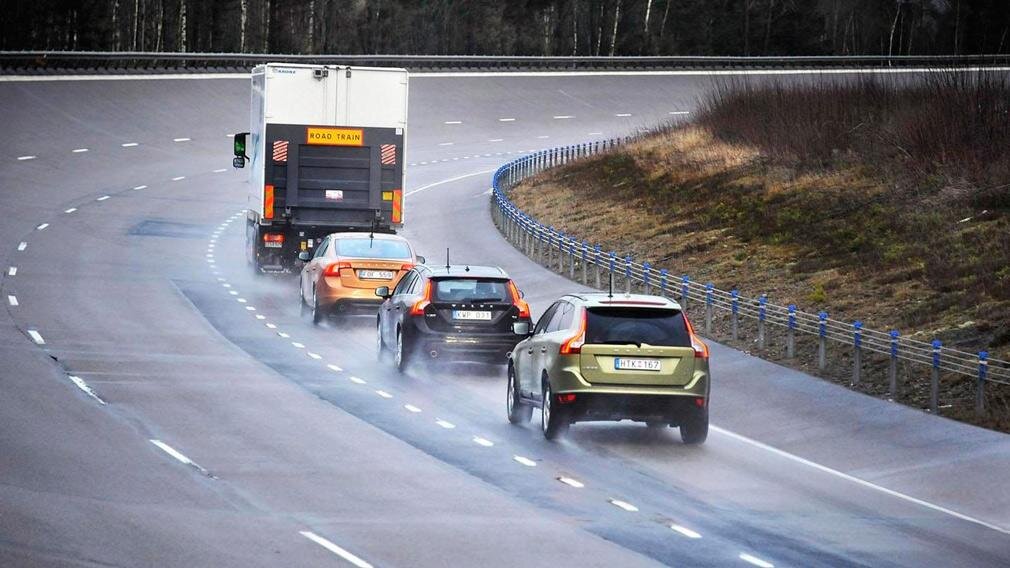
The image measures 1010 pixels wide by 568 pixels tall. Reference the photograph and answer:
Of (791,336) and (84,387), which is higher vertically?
(791,336)

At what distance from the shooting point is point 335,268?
93.4 ft

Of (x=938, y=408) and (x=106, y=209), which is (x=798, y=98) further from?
(x=938, y=408)

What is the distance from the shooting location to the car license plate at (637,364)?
17625mm

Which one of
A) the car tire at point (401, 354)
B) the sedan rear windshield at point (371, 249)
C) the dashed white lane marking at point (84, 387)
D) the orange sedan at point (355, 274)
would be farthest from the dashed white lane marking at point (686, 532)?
the sedan rear windshield at point (371, 249)

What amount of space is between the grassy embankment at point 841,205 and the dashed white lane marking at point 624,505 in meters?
6.35

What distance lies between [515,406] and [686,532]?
6.21 metres

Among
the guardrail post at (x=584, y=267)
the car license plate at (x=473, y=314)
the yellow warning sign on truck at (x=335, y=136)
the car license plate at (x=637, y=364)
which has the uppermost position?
the yellow warning sign on truck at (x=335, y=136)

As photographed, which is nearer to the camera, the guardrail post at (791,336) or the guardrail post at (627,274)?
the guardrail post at (791,336)

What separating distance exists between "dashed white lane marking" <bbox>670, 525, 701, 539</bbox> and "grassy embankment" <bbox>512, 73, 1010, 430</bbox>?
22.9ft

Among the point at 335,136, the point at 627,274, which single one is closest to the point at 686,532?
the point at 627,274

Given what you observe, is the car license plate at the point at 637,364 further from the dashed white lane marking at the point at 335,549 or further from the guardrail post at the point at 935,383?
the dashed white lane marking at the point at 335,549

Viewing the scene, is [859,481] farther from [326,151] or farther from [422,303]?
[326,151]

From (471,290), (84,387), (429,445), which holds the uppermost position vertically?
(471,290)

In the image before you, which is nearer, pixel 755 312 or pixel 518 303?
pixel 518 303
